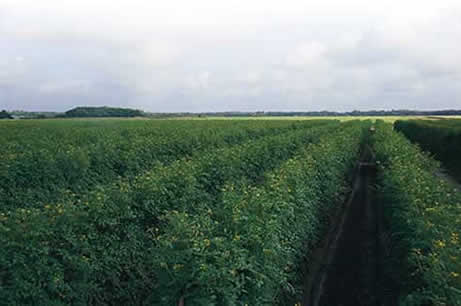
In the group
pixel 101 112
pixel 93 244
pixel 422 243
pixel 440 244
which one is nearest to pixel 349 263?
pixel 422 243

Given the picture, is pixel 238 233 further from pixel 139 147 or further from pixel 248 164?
pixel 139 147

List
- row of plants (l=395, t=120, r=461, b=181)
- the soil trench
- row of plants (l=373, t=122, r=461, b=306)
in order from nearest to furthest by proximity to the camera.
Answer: row of plants (l=373, t=122, r=461, b=306) < the soil trench < row of plants (l=395, t=120, r=461, b=181)

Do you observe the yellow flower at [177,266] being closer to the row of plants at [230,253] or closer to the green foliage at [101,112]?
the row of plants at [230,253]

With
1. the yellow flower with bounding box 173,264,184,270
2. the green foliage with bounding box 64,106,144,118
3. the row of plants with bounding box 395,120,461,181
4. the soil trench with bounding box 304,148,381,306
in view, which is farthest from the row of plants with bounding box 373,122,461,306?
the green foliage with bounding box 64,106,144,118

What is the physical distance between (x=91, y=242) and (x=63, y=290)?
1.08 m

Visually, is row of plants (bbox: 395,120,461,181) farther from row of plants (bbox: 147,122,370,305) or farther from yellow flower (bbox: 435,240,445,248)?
yellow flower (bbox: 435,240,445,248)

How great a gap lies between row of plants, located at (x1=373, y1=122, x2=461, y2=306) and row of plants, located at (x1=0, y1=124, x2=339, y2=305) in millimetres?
3138

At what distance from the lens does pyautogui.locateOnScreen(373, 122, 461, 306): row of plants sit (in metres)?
4.62

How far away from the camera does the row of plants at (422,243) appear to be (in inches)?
182

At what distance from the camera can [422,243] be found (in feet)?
19.5

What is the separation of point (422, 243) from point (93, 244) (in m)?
4.96

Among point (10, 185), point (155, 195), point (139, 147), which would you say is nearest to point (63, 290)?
point (155, 195)

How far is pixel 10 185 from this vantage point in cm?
1156

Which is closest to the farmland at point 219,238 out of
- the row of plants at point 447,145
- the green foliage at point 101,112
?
the row of plants at point 447,145
